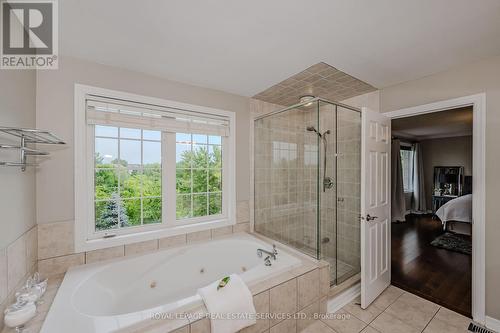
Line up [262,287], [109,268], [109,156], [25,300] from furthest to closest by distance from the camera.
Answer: [109,156]
[109,268]
[262,287]
[25,300]

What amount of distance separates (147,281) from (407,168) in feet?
24.4

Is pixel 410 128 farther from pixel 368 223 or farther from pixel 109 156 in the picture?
pixel 109 156

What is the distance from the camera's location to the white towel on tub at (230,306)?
1.34 m

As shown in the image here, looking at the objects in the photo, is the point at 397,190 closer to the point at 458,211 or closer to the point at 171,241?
→ the point at 458,211

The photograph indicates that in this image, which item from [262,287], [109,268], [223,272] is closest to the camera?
[262,287]

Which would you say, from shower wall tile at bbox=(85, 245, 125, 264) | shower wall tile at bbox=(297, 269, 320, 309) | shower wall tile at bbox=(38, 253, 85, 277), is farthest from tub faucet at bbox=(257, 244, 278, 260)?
shower wall tile at bbox=(38, 253, 85, 277)

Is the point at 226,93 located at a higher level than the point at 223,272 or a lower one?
higher

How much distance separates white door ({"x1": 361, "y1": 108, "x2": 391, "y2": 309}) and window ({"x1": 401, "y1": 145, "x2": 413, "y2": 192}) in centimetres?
499

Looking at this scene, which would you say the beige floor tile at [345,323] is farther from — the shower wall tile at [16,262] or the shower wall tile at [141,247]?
the shower wall tile at [16,262]

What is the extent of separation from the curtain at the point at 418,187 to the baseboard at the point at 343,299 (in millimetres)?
5544

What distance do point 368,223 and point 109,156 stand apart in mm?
2674

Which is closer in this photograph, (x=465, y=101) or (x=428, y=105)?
(x=465, y=101)

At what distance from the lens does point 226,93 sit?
8.68 feet

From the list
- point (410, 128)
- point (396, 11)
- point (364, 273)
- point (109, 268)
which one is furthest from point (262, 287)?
point (410, 128)
